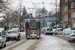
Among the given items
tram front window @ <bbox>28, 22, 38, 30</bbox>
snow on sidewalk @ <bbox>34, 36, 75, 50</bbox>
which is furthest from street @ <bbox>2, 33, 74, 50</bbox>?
tram front window @ <bbox>28, 22, 38, 30</bbox>

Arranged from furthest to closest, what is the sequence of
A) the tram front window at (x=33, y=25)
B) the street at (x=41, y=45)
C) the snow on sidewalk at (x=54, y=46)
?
the tram front window at (x=33, y=25)
the street at (x=41, y=45)
the snow on sidewalk at (x=54, y=46)

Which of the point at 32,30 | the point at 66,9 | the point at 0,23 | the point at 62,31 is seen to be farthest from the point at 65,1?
the point at 0,23

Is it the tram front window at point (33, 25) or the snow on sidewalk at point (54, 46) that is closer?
the snow on sidewalk at point (54, 46)

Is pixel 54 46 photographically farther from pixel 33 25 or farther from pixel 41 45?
pixel 33 25

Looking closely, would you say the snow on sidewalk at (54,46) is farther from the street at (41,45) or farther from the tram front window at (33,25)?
the tram front window at (33,25)

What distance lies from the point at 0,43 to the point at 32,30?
54.4 feet

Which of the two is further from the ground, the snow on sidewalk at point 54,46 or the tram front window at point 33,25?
the tram front window at point 33,25

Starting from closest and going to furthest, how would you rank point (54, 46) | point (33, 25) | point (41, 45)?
point (54, 46)
point (41, 45)
point (33, 25)

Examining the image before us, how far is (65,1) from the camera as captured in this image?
69.9 metres

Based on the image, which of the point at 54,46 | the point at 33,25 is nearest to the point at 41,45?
the point at 54,46

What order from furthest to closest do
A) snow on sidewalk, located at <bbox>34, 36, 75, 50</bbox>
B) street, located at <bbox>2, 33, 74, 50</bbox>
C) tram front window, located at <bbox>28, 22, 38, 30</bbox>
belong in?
tram front window, located at <bbox>28, 22, 38, 30</bbox>, street, located at <bbox>2, 33, 74, 50</bbox>, snow on sidewalk, located at <bbox>34, 36, 75, 50</bbox>

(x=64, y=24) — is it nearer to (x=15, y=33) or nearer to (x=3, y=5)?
(x=15, y=33)

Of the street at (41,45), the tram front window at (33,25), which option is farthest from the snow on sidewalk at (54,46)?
the tram front window at (33,25)

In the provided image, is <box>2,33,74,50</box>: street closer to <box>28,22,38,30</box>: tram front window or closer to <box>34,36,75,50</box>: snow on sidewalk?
<box>34,36,75,50</box>: snow on sidewalk
